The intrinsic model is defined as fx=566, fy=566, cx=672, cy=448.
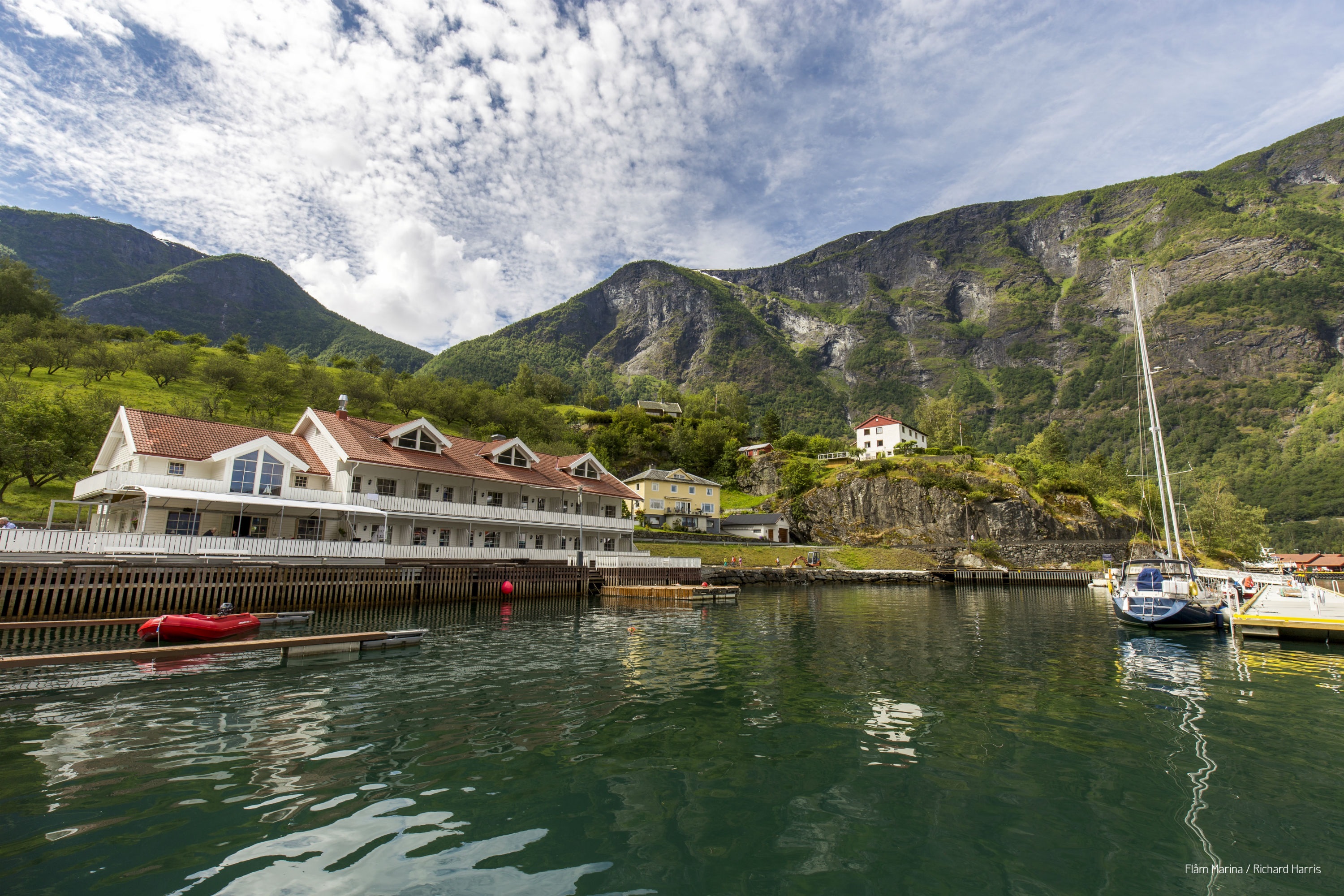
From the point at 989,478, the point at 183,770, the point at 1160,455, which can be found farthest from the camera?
the point at 989,478

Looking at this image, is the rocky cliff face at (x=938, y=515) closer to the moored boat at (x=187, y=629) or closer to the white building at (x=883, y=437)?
the white building at (x=883, y=437)

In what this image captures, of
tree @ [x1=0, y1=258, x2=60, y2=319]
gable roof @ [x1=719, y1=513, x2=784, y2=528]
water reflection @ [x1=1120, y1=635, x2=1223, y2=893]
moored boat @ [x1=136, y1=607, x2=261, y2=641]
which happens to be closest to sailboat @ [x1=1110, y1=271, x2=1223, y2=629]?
water reflection @ [x1=1120, y1=635, x2=1223, y2=893]

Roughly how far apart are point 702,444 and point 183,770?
10538 centimetres

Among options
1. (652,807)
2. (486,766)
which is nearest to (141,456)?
(486,766)

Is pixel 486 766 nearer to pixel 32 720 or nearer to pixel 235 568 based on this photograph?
pixel 32 720

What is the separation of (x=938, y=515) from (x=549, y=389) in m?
91.5

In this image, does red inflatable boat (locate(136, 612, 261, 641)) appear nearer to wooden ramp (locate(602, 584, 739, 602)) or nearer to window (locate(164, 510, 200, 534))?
window (locate(164, 510, 200, 534))

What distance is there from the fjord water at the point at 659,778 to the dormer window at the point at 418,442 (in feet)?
92.7

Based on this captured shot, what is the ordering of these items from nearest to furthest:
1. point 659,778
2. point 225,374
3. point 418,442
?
point 659,778 → point 418,442 → point 225,374

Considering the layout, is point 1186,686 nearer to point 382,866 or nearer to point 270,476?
point 382,866

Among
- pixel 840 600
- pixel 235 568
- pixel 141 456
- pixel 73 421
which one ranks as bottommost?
pixel 840 600

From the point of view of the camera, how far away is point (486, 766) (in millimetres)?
9109

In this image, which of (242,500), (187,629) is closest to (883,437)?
(242,500)

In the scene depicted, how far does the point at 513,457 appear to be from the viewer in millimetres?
50094
